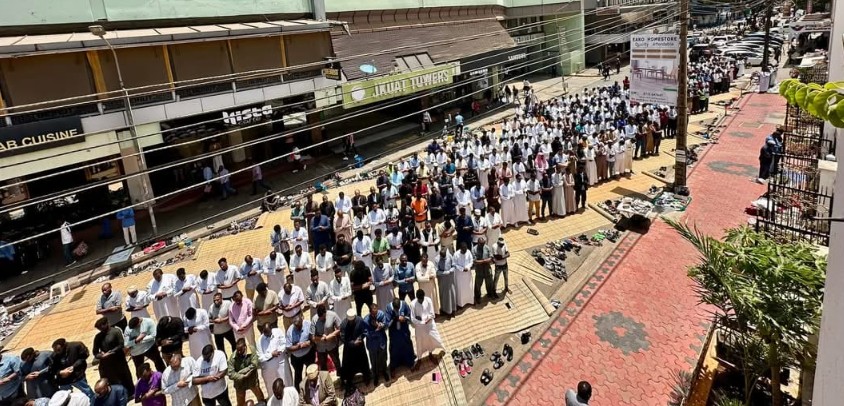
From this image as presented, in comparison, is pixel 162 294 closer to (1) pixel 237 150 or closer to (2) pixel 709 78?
(1) pixel 237 150

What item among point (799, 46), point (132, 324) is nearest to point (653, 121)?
point (132, 324)

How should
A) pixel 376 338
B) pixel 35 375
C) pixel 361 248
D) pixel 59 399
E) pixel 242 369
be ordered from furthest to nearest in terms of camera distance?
pixel 361 248
pixel 376 338
pixel 242 369
pixel 35 375
pixel 59 399

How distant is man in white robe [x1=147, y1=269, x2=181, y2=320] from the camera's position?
8.46 m

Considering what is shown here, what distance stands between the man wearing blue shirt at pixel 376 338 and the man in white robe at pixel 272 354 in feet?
3.91

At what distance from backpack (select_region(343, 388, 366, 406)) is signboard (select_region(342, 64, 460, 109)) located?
11.8m

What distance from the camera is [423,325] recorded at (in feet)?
25.8

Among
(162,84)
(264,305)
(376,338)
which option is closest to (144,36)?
(162,84)

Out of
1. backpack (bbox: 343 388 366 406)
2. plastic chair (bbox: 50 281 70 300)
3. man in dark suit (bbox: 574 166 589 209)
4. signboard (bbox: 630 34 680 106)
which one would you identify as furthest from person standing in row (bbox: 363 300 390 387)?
signboard (bbox: 630 34 680 106)

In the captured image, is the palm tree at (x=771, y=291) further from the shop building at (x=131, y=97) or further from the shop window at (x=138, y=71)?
the shop window at (x=138, y=71)

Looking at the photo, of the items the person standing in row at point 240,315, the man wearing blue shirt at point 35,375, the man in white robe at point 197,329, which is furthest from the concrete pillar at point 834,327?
the man wearing blue shirt at point 35,375

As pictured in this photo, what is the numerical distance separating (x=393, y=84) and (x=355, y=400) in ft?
48.0

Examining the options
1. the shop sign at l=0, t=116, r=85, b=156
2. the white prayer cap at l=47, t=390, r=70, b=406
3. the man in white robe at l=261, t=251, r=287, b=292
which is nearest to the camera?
the white prayer cap at l=47, t=390, r=70, b=406

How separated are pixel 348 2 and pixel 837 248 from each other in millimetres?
20919

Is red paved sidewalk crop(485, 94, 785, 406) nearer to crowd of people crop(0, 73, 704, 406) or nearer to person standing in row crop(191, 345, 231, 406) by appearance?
crowd of people crop(0, 73, 704, 406)
